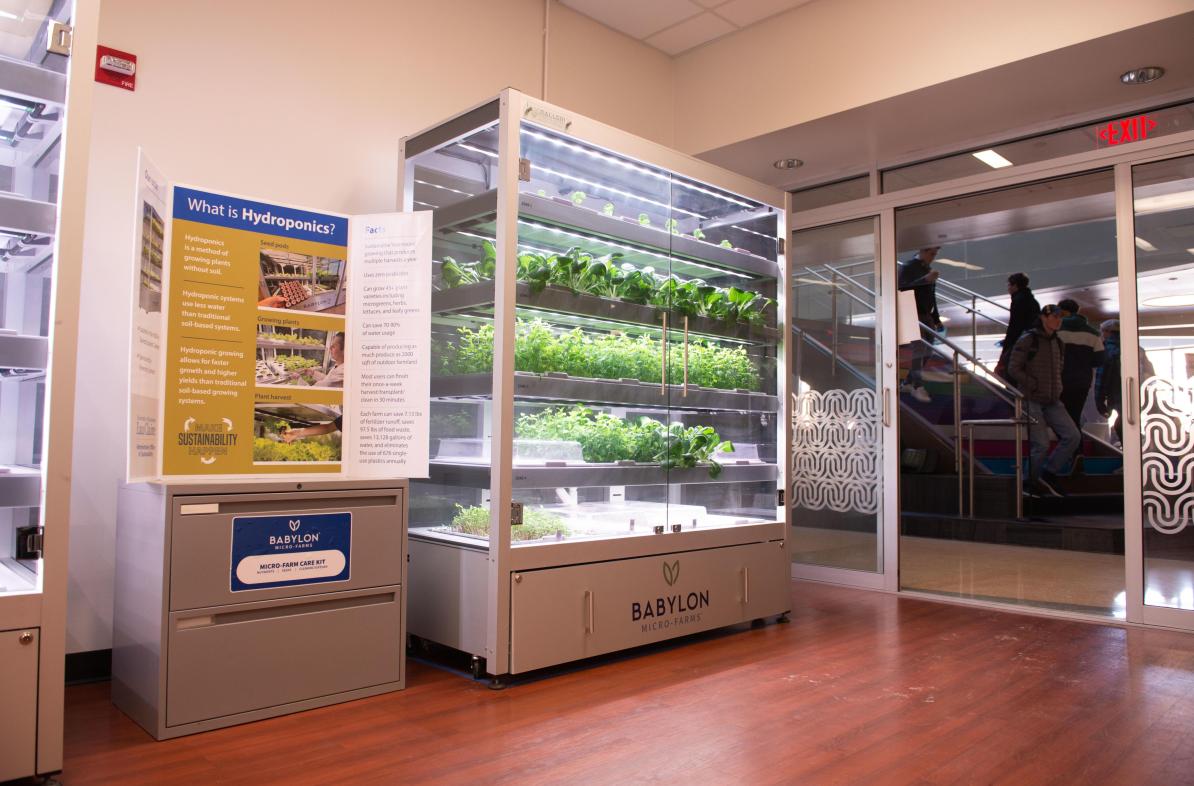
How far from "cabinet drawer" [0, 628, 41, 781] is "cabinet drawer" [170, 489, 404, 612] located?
0.48 m

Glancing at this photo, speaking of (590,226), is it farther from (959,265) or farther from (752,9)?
(959,265)

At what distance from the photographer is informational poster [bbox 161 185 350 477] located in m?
2.95

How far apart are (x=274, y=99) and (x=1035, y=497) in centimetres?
646

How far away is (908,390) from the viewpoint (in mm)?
6512

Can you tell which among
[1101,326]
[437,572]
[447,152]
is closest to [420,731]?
[437,572]

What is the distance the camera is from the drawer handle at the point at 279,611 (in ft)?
9.29

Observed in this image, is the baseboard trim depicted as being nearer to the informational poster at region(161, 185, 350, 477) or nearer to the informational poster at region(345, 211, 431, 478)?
the informational poster at region(161, 185, 350, 477)

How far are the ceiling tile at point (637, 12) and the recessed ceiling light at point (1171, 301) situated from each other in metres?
3.29

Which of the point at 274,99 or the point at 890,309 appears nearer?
the point at 274,99

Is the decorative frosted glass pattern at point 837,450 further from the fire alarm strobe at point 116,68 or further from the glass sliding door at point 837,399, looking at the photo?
the fire alarm strobe at point 116,68

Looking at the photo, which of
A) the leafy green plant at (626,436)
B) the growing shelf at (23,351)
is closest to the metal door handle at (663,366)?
the leafy green plant at (626,436)

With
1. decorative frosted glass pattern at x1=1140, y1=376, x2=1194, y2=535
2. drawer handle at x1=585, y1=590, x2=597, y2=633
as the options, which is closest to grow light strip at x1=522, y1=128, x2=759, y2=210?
drawer handle at x1=585, y1=590, x2=597, y2=633

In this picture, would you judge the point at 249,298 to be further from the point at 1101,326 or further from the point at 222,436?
the point at 1101,326

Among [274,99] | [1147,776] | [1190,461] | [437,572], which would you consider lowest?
[1147,776]
